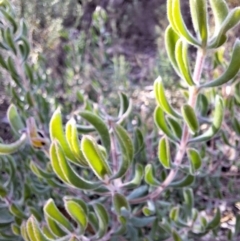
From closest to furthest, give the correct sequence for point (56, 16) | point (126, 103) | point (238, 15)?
point (238, 15)
point (126, 103)
point (56, 16)

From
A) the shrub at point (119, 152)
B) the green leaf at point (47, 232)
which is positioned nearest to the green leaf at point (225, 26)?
the shrub at point (119, 152)

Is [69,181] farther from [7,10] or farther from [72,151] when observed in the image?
[7,10]

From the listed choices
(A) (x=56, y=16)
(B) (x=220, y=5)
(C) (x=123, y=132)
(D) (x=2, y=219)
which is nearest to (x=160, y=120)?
(C) (x=123, y=132)

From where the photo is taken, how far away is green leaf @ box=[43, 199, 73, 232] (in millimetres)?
548

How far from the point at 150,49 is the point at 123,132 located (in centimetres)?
260

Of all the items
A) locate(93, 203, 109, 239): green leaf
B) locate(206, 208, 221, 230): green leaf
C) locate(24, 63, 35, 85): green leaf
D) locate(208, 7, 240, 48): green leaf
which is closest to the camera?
locate(208, 7, 240, 48): green leaf

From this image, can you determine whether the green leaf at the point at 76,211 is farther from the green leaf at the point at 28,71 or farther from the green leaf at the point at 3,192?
the green leaf at the point at 28,71

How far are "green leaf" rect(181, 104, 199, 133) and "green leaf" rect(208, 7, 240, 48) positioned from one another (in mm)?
104

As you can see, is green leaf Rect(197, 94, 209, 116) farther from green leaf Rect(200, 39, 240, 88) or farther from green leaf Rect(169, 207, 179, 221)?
green leaf Rect(200, 39, 240, 88)

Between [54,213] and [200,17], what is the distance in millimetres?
345

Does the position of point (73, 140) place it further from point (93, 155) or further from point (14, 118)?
point (14, 118)

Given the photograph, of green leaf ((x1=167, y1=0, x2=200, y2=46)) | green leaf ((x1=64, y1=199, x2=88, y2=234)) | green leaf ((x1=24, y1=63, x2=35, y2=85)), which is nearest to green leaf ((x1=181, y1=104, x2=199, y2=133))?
green leaf ((x1=167, y1=0, x2=200, y2=46))

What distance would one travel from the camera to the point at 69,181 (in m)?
0.55

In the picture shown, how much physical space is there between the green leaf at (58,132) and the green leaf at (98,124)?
3cm
